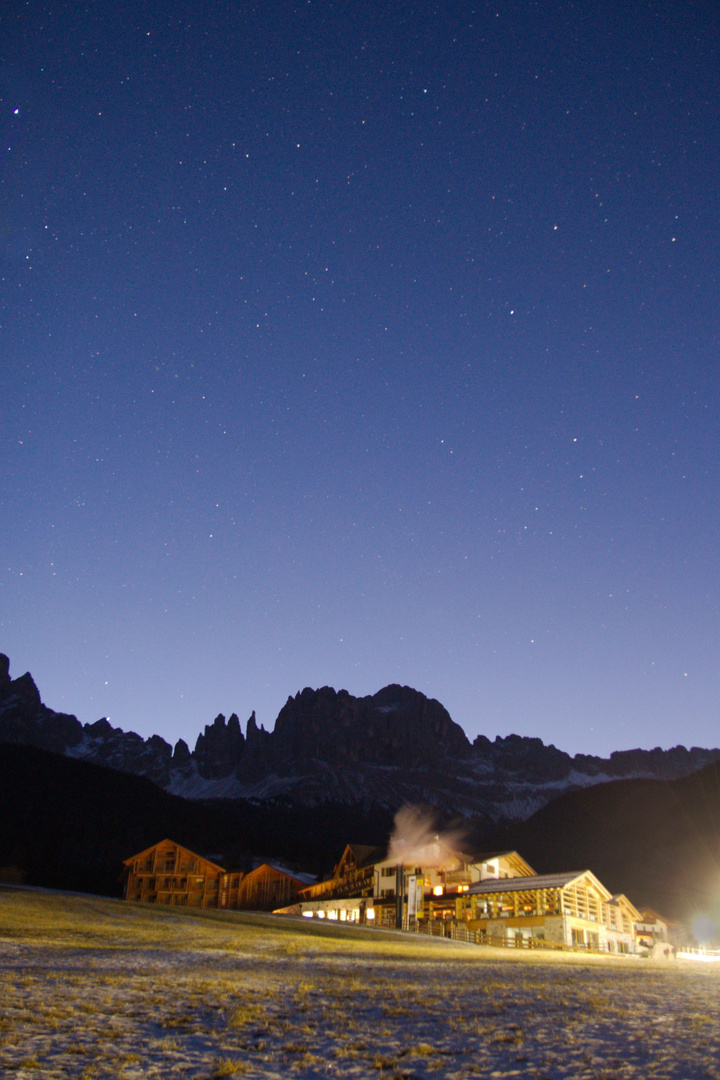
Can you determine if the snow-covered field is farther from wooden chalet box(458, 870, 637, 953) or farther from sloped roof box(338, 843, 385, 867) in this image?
sloped roof box(338, 843, 385, 867)

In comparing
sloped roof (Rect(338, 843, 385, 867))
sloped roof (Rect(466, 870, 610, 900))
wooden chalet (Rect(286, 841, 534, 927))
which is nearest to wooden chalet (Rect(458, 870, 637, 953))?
sloped roof (Rect(466, 870, 610, 900))

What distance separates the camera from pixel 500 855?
69250mm

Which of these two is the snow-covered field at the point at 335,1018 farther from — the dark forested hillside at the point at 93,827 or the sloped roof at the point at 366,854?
the dark forested hillside at the point at 93,827

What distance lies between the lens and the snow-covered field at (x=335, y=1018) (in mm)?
9000

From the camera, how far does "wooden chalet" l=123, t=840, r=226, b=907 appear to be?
305 feet

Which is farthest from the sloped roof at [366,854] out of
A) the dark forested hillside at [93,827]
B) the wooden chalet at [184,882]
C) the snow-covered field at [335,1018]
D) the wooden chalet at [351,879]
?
the snow-covered field at [335,1018]

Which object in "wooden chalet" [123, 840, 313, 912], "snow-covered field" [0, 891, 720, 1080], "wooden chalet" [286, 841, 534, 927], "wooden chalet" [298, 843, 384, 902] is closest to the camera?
"snow-covered field" [0, 891, 720, 1080]

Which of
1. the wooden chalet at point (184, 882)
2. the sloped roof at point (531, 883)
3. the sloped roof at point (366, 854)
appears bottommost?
the wooden chalet at point (184, 882)

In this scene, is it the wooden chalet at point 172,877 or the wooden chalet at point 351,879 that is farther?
the wooden chalet at point 172,877

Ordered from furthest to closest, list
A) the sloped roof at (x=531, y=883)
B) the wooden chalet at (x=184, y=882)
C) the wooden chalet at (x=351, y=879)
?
the wooden chalet at (x=184, y=882) < the wooden chalet at (x=351, y=879) < the sloped roof at (x=531, y=883)

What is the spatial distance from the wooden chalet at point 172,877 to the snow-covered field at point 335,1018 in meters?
76.9

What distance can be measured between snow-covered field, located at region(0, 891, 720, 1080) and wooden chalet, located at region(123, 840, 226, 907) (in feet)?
252

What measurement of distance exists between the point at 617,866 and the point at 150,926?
480ft

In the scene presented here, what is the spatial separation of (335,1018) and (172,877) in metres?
92.7
